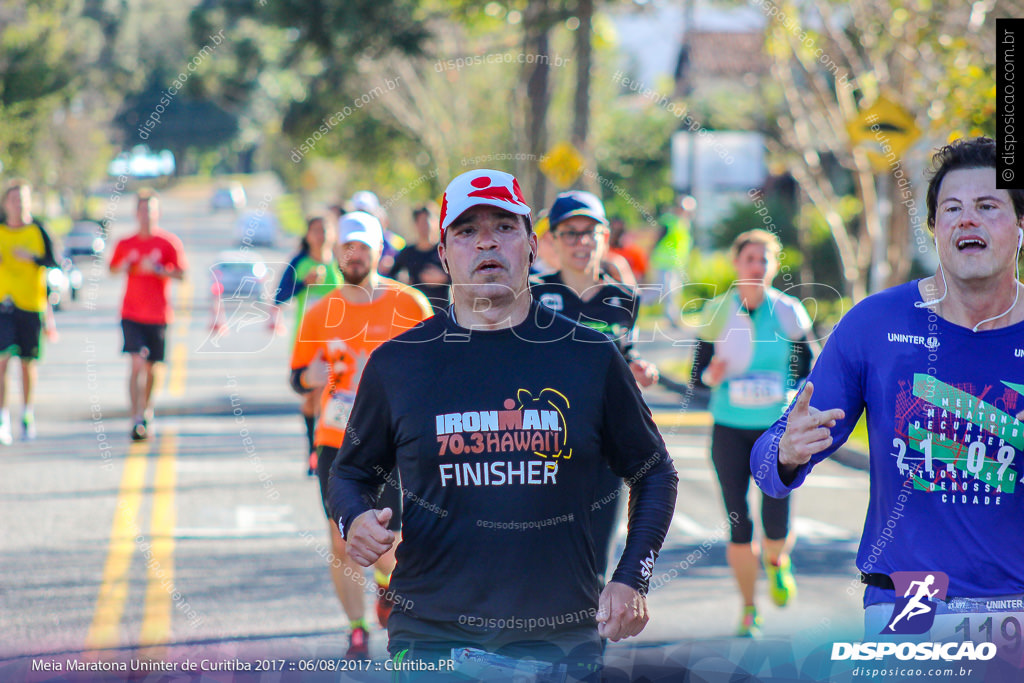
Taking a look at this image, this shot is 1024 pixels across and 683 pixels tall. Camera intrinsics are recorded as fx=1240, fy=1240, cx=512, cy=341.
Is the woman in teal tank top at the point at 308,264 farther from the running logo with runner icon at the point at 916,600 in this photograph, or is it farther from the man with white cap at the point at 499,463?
the running logo with runner icon at the point at 916,600

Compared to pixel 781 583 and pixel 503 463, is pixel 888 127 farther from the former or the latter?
pixel 503 463

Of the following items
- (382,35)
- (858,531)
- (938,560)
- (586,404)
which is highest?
(382,35)

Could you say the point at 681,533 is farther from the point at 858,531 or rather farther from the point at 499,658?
the point at 499,658

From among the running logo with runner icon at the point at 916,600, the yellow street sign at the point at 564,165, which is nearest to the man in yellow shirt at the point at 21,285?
the yellow street sign at the point at 564,165

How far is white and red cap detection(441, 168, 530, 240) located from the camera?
329 centimetres

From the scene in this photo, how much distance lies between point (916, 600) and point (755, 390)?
3.41 meters

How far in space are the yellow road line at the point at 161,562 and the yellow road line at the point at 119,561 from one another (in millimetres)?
121

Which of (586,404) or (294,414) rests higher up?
(586,404)

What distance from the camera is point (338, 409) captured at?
19.0ft

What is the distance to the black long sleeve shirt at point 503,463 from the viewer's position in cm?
313

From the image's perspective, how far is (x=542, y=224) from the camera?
8.50 metres

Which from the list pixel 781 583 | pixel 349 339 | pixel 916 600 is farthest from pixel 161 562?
pixel 916 600

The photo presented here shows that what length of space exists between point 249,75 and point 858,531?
29.4 meters

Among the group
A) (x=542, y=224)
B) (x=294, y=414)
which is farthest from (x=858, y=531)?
(x=294, y=414)
